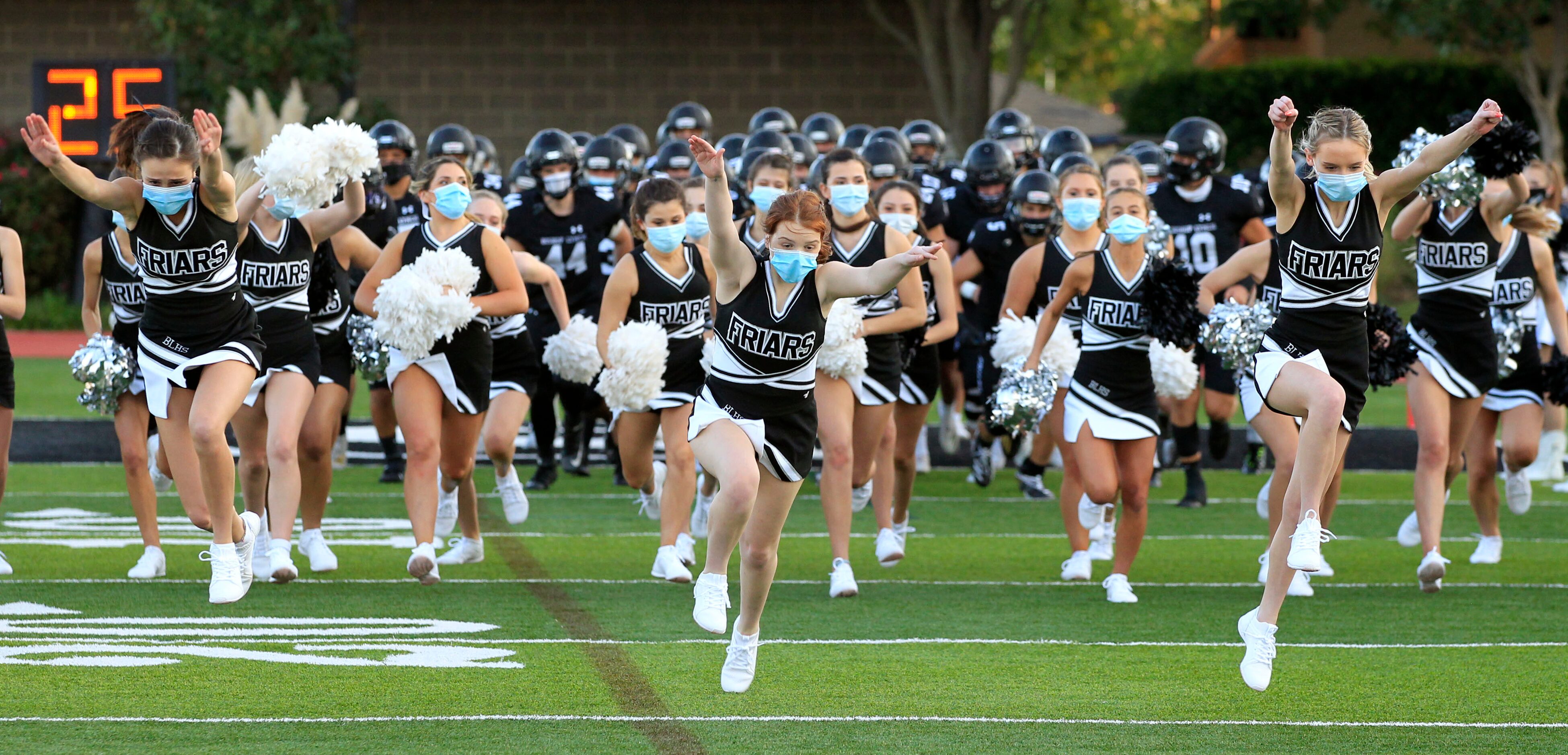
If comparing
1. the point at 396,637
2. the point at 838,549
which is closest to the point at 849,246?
the point at 838,549

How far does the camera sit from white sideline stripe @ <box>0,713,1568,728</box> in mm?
4648

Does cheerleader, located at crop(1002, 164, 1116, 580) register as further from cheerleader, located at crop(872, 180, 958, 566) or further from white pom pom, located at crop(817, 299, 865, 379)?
white pom pom, located at crop(817, 299, 865, 379)

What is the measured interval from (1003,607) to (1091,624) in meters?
0.43

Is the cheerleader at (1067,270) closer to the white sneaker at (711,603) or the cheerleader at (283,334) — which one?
the white sneaker at (711,603)

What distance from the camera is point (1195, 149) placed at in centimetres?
932

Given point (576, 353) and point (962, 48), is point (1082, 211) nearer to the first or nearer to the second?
point (576, 353)

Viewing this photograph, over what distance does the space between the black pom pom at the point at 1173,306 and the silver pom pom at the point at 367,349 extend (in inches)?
118

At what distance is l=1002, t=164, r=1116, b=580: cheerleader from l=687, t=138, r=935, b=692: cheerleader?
2154 millimetres

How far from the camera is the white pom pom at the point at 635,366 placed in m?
6.71

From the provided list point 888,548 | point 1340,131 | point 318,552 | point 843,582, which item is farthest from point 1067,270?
point 318,552

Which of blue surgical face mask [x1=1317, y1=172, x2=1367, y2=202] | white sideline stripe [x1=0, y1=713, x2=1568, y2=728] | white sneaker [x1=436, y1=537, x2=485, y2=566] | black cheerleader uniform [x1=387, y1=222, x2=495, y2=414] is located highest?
blue surgical face mask [x1=1317, y1=172, x2=1367, y2=202]

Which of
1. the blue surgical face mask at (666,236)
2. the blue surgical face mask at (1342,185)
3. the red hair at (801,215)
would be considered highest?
the blue surgical face mask at (1342,185)

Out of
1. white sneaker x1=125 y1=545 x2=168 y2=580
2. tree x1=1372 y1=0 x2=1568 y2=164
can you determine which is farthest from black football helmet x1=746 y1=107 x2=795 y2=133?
tree x1=1372 y1=0 x2=1568 y2=164

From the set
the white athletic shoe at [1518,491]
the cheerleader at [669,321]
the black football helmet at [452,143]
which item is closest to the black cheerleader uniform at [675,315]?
the cheerleader at [669,321]
